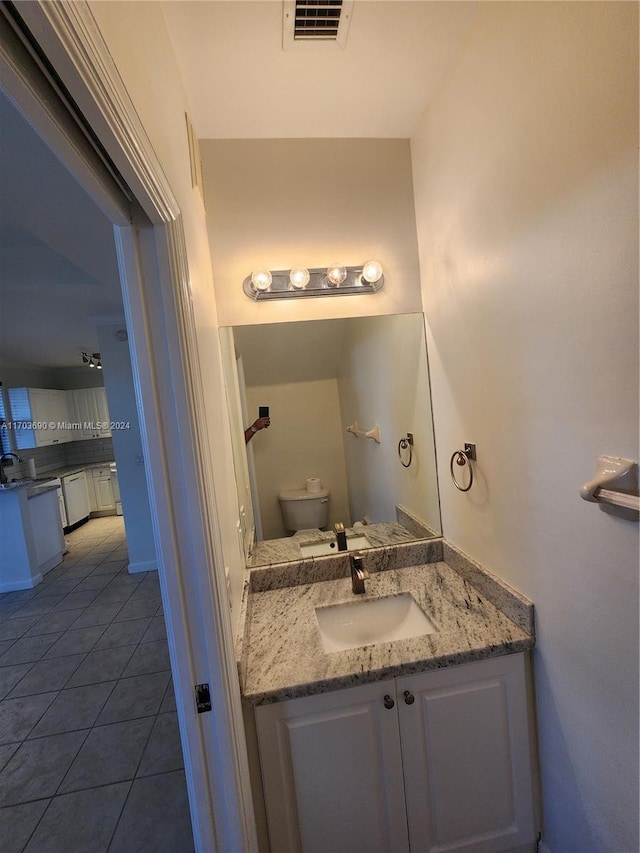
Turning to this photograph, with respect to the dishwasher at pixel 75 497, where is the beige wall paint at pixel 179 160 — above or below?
above

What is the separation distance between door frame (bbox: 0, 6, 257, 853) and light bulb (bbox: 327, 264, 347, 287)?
768 millimetres

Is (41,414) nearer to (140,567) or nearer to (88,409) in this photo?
(88,409)

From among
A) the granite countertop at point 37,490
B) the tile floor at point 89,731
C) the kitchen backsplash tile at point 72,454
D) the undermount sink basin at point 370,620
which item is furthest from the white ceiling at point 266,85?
the kitchen backsplash tile at point 72,454

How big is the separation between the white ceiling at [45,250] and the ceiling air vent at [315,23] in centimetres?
82

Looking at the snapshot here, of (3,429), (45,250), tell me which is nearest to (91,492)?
(3,429)

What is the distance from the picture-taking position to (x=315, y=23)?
1015mm

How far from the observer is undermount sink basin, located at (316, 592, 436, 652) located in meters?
1.35

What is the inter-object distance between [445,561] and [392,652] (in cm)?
62

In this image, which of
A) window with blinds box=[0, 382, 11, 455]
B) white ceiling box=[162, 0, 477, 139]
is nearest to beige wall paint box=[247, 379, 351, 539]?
white ceiling box=[162, 0, 477, 139]

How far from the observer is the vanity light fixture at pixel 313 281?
1.45 m

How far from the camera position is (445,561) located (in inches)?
62.8

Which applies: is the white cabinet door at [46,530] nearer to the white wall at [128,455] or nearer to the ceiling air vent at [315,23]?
the white wall at [128,455]

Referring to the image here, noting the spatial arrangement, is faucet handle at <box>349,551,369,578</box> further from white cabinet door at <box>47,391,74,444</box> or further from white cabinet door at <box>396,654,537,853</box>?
white cabinet door at <box>47,391,74,444</box>

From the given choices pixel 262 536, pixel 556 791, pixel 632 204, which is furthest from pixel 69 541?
pixel 632 204
